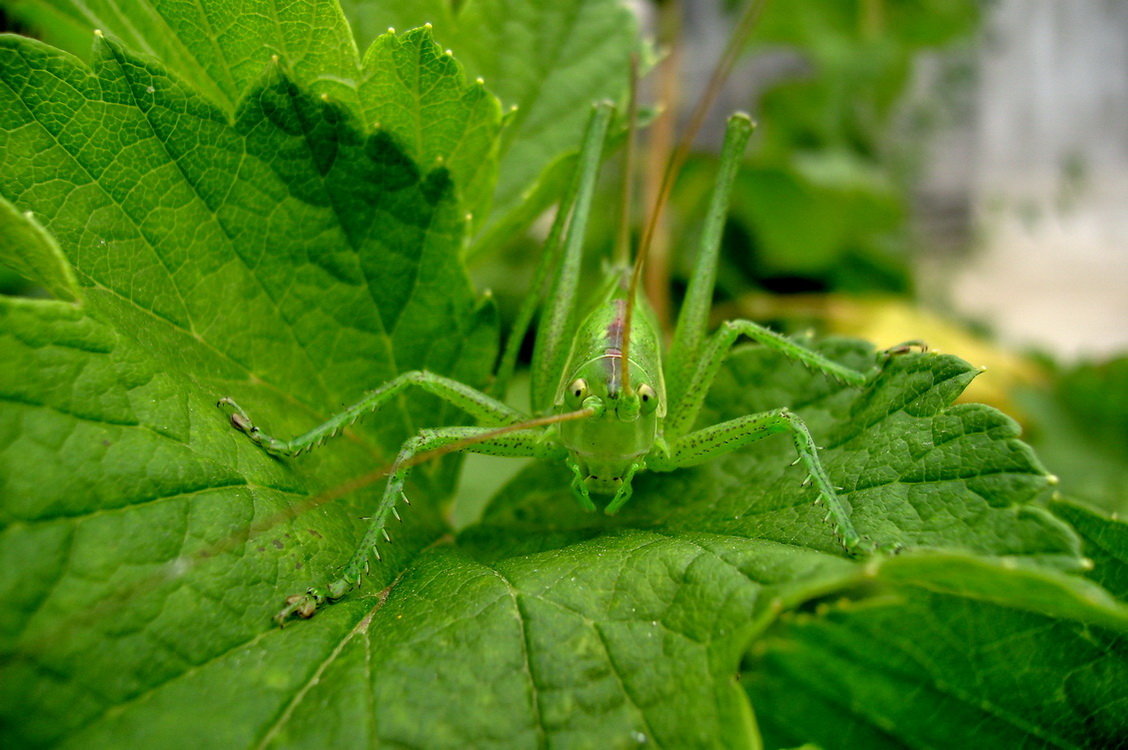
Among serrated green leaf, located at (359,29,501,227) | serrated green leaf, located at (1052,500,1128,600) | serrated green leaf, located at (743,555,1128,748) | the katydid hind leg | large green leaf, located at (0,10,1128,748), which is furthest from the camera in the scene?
the katydid hind leg

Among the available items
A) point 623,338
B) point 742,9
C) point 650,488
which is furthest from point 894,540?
point 742,9

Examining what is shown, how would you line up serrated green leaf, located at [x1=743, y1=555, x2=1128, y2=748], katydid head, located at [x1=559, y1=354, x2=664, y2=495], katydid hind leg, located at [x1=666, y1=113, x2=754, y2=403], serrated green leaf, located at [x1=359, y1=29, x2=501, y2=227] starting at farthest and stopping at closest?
katydid hind leg, located at [x1=666, y1=113, x2=754, y2=403], katydid head, located at [x1=559, y1=354, x2=664, y2=495], serrated green leaf, located at [x1=359, y1=29, x2=501, y2=227], serrated green leaf, located at [x1=743, y1=555, x2=1128, y2=748]

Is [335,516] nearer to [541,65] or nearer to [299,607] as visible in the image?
[299,607]

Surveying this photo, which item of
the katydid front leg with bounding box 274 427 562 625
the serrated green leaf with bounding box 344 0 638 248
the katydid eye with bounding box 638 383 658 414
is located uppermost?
the serrated green leaf with bounding box 344 0 638 248

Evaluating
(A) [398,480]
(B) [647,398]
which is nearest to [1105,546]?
(B) [647,398]

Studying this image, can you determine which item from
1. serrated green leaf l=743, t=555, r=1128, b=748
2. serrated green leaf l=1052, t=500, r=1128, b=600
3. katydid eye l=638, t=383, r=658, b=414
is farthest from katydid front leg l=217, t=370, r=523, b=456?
serrated green leaf l=1052, t=500, r=1128, b=600

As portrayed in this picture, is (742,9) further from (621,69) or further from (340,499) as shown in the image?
(340,499)

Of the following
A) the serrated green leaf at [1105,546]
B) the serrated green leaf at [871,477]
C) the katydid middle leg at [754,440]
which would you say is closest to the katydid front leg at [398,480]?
the serrated green leaf at [871,477]

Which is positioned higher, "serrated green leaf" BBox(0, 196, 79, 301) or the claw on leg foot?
"serrated green leaf" BBox(0, 196, 79, 301)

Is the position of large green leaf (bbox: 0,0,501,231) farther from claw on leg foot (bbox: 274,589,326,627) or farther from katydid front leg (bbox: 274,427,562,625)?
claw on leg foot (bbox: 274,589,326,627)
